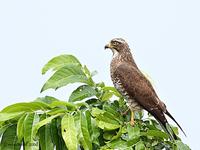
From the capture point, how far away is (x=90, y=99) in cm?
413

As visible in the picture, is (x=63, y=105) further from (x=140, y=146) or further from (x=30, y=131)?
(x=140, y=146)

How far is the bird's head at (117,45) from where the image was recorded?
5.21 metres

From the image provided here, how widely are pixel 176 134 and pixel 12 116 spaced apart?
4.96 ft

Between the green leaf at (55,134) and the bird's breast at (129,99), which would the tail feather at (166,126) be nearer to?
the bird's breast at (129,99)

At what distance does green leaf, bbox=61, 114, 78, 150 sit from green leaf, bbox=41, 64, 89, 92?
1.74 ft

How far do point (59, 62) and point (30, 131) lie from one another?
2.99ft

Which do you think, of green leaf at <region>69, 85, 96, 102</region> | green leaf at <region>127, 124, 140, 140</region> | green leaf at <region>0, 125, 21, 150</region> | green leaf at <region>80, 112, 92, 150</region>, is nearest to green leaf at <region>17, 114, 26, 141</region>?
green leaf at <region>0, 125, 21, 150</region>

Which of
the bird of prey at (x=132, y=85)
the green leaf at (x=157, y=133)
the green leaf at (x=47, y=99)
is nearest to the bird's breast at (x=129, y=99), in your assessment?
the bird of prey at (x=132, y=85)

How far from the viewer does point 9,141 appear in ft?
11.9

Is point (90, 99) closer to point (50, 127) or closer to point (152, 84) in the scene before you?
point (50, 127)

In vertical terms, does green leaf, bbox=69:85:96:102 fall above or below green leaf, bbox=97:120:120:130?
above

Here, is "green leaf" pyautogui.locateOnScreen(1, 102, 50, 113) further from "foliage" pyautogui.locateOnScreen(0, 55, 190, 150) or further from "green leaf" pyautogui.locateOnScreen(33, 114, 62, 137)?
"green leaf" pyautogui.locateOnScreen(33, 114, 62, 137)

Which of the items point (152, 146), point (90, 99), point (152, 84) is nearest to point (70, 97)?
point (90, 99)

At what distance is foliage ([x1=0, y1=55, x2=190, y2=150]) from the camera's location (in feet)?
11.2
